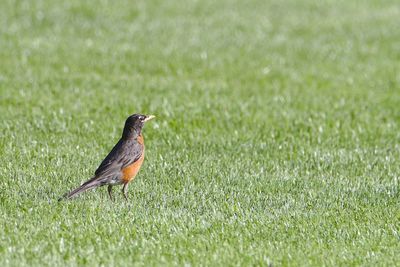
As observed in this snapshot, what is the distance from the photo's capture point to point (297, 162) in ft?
36.3

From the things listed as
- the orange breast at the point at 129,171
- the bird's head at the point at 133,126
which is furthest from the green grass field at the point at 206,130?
the bird's head at the point at 133,126

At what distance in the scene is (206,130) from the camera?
12586mm

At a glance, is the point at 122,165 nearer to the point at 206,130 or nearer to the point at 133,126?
the point at 133,126

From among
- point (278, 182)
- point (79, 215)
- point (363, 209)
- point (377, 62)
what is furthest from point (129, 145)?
point (377, 62)

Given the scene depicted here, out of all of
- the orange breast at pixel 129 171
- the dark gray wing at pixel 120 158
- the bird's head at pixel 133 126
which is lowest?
the orange breast at pixel 129 171

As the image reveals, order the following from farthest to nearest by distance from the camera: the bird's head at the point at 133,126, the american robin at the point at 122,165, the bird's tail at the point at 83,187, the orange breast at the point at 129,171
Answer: the bird's head at the point at 133,126 → the orange breast at the point at 129,171 → the american robin at the point at 122,165 → the bird's tail at the point at 83,187

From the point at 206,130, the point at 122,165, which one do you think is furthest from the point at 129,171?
the point at 206,130

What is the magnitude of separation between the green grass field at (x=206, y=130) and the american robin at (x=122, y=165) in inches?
8.6

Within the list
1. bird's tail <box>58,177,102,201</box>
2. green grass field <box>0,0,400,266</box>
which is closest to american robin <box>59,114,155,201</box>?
bird's tail <box>58,177,102,201</box>

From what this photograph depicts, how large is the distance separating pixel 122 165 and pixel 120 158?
3.5 inches

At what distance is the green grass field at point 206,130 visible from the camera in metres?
7.81

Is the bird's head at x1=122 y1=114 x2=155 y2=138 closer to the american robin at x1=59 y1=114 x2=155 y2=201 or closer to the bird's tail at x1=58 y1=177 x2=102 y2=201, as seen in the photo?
the american robin at x1=59 y1=114 x2=155 y2=201

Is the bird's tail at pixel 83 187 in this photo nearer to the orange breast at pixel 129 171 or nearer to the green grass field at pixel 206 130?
the green grass field at pixel 206 130

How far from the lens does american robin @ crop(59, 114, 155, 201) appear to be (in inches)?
337
